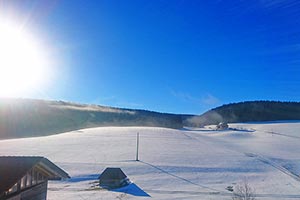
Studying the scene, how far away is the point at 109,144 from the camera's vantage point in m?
58.0

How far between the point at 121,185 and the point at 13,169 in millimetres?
24047

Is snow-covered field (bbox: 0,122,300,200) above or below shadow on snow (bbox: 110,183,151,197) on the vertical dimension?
above

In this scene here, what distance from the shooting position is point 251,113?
136875 mm

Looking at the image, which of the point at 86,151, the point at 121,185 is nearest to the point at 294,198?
the point at 121,185

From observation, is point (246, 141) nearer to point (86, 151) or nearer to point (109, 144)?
point (109, 144)

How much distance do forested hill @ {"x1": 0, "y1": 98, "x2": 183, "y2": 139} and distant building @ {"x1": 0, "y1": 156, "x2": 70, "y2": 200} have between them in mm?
63820

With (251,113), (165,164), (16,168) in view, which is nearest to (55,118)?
(165,164)

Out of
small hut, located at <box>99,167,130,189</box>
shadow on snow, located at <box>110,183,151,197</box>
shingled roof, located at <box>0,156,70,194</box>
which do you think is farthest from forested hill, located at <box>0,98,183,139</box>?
shingled roof, located at <box>0,156,70,194</box>

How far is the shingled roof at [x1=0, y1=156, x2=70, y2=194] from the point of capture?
A: 10391mm

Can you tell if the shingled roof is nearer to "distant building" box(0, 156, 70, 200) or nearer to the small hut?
"distant building" box(0, 156, 70, 200)

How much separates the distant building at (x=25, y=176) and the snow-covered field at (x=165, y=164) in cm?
1473

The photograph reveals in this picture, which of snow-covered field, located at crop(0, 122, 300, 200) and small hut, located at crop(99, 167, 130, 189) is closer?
snow-covered field, located at crop(0, 122, 300, 200)

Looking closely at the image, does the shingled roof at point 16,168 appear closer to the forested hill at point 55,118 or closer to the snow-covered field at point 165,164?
the snow-covered field at point 165,164

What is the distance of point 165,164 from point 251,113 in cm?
9900
